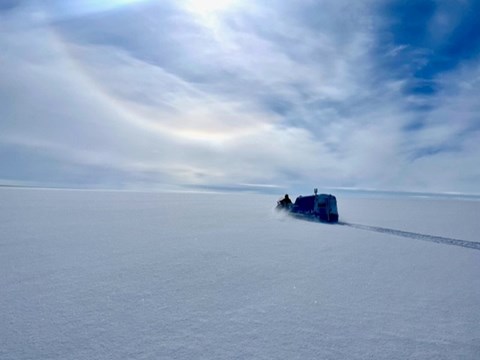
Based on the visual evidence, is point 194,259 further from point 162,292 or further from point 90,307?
point 90,307

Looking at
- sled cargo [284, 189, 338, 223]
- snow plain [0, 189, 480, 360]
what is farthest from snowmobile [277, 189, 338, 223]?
snow plain [0, 189, 480, 360]

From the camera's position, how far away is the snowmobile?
17359mm

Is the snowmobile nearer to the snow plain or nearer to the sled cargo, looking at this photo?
the sled cargo

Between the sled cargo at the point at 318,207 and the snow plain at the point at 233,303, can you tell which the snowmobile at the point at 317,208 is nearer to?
the sled cargo at the point at 318,207

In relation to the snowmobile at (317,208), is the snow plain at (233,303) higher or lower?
lower

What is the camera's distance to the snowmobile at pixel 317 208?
57.0ft

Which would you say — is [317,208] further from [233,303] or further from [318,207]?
[233,303]

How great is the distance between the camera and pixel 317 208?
1798 centimetres

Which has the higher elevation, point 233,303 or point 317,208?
point 317,208

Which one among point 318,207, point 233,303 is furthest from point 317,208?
point 233,303

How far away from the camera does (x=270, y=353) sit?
10.2ft

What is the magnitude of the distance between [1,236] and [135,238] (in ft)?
13.4

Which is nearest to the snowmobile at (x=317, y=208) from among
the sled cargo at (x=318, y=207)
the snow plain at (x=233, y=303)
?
the sled cargo at (x=318, y=207)

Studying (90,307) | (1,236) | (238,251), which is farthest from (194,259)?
(1,236)
